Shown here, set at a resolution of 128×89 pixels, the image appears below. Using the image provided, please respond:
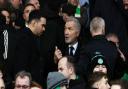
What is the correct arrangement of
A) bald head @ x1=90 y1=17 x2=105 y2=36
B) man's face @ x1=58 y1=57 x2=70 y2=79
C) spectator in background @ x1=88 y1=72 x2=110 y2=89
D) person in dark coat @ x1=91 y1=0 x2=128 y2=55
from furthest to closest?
person in dark coat @ x1=91 y1=0 x2=128 y2=55, bald head @ x1=90 y1=17 x2=105 y2=36, man's face @ x1=58 y1=57 x2=70 y2=79, spectator in background @ x1=88 y1=72 x2=110 y2=89

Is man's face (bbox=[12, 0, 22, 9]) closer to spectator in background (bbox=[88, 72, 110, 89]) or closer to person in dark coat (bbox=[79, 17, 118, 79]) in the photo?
person in dark coat (bbox=[79, 17, 118, 79])

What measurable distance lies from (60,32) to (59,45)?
1.48 ft

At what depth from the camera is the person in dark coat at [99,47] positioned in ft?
44.2

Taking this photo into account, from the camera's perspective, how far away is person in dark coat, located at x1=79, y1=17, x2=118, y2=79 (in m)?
13.5

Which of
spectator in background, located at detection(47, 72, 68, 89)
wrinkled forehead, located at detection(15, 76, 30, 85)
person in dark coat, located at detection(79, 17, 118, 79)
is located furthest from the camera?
person in dark coat, located at detection(79, 17, 118, 79)

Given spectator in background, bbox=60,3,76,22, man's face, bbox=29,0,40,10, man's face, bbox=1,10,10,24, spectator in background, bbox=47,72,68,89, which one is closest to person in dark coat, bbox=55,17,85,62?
spectator in background, bbox=60,3,76,22

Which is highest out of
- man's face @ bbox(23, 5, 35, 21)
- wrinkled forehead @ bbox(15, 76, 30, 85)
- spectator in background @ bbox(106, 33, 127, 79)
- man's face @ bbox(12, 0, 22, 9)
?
man's face @ bbox(12, 0, 22, 9)

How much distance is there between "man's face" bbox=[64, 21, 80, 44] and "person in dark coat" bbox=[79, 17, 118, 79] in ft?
1.63

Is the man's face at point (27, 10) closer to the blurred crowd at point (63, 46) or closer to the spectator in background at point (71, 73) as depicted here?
the blurred crowd at point (63, 46)

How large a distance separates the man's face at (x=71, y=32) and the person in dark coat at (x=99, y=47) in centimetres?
50

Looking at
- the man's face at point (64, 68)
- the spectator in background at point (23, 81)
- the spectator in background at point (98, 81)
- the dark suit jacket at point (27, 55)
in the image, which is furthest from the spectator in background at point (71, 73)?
the dark suit jacket at point (27, 55)

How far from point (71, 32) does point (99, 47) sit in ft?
2.90

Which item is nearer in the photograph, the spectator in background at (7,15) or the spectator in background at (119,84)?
the spectator in background at (119,84)

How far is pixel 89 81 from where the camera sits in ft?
38.7
